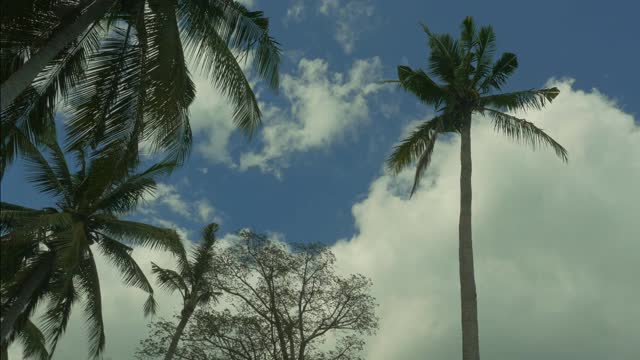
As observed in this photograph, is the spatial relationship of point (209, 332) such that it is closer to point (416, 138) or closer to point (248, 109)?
point (416, 138)

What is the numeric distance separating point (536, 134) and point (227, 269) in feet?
46.2

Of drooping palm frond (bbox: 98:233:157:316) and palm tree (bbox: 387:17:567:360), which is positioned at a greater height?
palm tree (bbox: 387:17:567:360)

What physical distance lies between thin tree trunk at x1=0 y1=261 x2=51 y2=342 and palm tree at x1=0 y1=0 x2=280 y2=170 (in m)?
6.55

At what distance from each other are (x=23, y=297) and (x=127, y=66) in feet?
30.0

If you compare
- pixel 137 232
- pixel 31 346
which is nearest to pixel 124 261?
pixel 137 232

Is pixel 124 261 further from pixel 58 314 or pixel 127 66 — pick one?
pixel 127 66

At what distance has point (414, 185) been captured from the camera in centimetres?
1427

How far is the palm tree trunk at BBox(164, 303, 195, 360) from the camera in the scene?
2202 centimetres

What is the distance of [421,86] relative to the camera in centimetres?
1562

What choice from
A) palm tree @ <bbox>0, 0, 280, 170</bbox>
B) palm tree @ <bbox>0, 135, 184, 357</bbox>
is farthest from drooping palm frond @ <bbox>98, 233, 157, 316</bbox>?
palm tree @ <bbox>0, 0, 280, 170</bbox>

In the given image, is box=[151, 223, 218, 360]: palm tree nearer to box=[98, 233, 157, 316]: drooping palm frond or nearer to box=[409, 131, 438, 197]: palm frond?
box=[98, 233, 157, 316]: drooping palm frond

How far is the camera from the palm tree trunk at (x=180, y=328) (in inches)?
867

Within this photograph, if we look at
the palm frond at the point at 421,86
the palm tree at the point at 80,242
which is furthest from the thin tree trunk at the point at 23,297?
the palm frond at the point at 421,86

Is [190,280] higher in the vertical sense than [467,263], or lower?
higher
